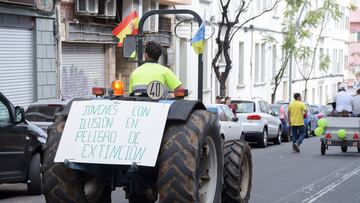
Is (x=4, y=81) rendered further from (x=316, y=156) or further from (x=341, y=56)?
(x=341, y=56)

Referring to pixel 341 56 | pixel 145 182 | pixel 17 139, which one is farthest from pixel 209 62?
pixel 341 56

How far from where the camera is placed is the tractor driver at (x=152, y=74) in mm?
8062

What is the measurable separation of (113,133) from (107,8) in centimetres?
1870

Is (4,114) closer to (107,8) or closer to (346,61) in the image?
(107,8)

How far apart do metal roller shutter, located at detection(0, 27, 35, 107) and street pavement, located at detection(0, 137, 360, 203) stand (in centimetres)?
667

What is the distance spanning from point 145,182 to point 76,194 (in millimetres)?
665

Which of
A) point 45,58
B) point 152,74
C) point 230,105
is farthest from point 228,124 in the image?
point 152,74

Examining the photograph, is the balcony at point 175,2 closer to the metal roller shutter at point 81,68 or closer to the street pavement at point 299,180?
the metal roller shutter at point 81,68

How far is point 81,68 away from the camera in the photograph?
82.9 feet

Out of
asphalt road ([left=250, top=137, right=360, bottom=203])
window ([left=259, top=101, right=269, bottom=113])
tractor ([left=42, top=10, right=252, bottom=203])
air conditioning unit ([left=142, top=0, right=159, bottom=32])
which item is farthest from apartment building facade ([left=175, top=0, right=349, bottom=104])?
tractor ([left=42, top=10, right=252, bottom=203])

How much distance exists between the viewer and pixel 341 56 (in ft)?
234

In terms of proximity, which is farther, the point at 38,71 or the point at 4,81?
the point at 38,71

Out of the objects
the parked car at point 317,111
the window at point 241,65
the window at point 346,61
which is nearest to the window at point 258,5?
the window at point 241,65

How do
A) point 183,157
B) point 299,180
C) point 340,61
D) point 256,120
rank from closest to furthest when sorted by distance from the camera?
point 183,157 < point 299,180 < point 256,120 < point 340,61
